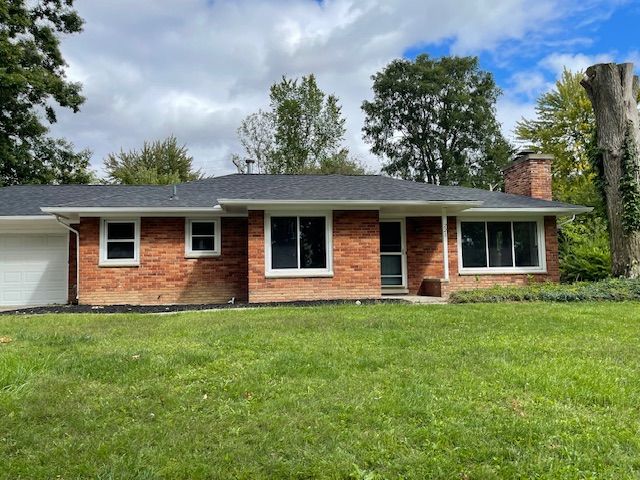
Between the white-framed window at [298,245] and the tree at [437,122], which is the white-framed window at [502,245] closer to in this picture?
the white-framed window at [298,245]

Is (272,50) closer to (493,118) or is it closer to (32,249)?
(493,118)

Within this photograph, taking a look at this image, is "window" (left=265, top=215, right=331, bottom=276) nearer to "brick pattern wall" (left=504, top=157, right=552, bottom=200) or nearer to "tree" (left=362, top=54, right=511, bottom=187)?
"brick pattern wall" (left=504, top=157, right=552, bottom=200)

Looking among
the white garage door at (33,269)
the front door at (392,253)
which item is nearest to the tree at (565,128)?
the front door at (392,253)

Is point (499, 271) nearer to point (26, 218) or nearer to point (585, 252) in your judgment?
point (585, 252)

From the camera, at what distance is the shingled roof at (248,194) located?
1285 centimetres

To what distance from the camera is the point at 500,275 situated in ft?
48.8

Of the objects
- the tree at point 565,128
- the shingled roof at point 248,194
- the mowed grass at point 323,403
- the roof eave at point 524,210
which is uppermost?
the tree at point 565,128

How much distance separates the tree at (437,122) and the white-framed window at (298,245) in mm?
30782

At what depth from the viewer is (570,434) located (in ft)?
12.0

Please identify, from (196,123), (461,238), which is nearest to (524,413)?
(461,238)

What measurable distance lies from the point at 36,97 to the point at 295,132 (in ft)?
61.0

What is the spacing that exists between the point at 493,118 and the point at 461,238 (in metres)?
31.5

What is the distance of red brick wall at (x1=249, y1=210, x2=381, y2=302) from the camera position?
41.3 ft

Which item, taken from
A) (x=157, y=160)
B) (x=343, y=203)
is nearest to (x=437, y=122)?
(x=157, y=160)
